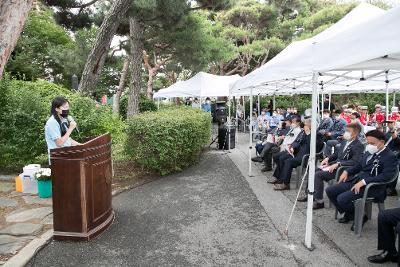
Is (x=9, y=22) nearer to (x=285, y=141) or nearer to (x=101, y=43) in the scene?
(x=285, y=141)

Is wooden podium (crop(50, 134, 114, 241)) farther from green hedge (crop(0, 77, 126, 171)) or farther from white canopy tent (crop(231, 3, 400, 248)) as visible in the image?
green hedge (crop(0, 77, 126, 171))

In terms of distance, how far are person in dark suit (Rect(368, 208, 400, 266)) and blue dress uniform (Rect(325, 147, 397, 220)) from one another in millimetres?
827

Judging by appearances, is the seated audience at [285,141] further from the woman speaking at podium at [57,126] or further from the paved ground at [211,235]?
the woman speaking at podium at [57,126]

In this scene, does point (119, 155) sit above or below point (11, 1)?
below

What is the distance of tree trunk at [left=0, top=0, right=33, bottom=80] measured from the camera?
3.47 meters

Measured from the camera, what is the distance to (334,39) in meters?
4.08

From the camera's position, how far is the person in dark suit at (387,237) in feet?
12.4

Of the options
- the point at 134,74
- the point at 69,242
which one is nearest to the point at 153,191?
the point at 69,242

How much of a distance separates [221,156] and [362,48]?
27.6 ft

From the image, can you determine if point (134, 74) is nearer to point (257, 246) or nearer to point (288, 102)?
point (257, 246)

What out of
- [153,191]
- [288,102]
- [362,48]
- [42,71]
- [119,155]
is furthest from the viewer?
[288,102]

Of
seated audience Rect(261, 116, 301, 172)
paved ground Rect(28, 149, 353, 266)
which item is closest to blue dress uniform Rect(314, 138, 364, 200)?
paved ground Rect(28, 149, 353, 266)

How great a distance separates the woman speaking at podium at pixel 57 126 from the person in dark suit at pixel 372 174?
13.4 feet

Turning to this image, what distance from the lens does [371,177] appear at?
4629 millimetres
